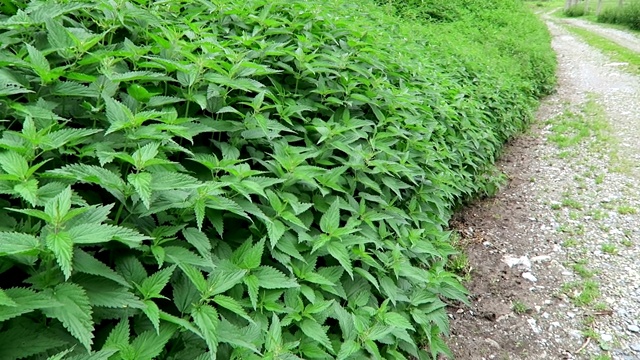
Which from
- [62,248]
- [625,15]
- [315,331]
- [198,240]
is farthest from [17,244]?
[625,15]

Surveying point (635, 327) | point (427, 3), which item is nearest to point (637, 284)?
point (635, 327)

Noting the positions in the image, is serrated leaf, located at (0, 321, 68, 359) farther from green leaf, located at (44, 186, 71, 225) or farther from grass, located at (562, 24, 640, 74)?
grass, located at (562, 24, 640, 74)

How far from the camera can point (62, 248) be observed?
125 centimetres

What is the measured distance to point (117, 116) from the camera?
6.29ft

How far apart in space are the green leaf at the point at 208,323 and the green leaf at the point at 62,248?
1.67 feet

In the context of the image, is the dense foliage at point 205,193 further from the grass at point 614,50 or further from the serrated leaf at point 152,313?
the grass at point 614,50

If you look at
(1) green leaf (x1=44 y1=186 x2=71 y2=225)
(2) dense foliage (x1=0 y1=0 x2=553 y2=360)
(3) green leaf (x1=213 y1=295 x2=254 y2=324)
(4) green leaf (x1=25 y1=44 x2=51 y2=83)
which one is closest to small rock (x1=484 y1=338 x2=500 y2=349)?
(2) dense foliage (x1=0 y1=0 x2=553 y2=360)

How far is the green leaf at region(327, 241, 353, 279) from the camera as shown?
90.7 inches

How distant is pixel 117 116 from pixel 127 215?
1.65 ft

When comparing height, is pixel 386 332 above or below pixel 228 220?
below

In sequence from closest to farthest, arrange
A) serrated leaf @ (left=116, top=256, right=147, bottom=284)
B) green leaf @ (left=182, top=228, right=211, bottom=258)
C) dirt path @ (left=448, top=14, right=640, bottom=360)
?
serrated leaf @ (left=116, top=256, right=147, bottom=284) → green leaf @ (left=182, top=228, right=211, bottom=258) → dirt path @ (left=448, top=14, right=640, bottom=360)

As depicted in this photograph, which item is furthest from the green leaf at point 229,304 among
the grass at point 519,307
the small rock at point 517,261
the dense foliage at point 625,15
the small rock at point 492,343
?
the dense foliage at point 625,15

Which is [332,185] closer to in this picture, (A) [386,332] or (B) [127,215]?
(A) [386,332]

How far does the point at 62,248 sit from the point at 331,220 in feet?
5.01
